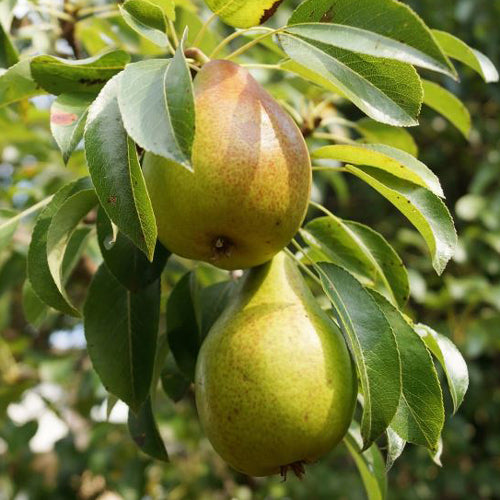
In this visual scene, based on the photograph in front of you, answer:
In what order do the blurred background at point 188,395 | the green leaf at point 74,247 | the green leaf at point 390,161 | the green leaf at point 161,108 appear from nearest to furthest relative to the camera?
the green leaf at point 161,108
the green leaf at point 390,161
the green leaf at point 74,247
the blurred background at point 188,395

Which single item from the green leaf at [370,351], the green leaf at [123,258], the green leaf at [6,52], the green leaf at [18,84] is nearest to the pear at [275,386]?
the green leaf at [370,351]

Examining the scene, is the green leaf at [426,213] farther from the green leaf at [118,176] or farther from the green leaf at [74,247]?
the green leaf at [74,247]

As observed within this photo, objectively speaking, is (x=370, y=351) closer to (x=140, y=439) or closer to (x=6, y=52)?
(x=140, y=439)

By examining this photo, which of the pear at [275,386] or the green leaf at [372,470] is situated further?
the green leaf at [372,470]

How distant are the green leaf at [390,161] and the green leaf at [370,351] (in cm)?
15

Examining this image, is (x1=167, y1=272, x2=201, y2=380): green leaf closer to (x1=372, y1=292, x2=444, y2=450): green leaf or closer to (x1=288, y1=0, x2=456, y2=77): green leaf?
(x1=372, y1=292, x2=444, y2=450): green leaf

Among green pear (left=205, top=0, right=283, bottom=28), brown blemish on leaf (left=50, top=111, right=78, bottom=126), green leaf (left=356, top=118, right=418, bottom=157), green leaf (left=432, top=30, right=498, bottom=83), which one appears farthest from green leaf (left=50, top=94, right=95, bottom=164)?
green leaf (left=356, top=118, right=418, bottom=157)

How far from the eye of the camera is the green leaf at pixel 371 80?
85 centimetres

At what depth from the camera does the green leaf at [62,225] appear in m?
0.90

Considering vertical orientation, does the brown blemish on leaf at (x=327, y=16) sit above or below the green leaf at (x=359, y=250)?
above

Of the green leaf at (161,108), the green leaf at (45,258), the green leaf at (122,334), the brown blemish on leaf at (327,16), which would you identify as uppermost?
the brown blemish on leaf at (327,16)

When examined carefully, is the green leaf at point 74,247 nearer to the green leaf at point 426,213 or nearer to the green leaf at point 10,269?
the green leaf at point 426,213

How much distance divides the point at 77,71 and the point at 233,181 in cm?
32

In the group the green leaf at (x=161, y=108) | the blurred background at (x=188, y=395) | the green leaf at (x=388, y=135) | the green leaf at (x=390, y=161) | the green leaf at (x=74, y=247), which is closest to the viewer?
the green leaf at (x=161, y=108)
